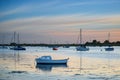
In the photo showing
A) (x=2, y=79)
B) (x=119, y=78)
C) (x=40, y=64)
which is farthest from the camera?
(x=40, y=64)

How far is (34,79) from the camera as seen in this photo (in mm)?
31141

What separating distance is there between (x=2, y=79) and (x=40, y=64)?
2366 cm

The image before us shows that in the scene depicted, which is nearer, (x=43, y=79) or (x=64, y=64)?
(x=43, y=79)

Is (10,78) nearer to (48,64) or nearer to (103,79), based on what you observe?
(103,79)

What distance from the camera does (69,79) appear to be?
31047 mm

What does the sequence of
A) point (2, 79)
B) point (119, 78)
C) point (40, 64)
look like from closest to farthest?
point (2, 79), point (119, 78), point (40, 64)

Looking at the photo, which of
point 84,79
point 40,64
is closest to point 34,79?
point 84,79

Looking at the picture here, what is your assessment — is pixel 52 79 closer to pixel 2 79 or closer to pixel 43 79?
pixel 43 79

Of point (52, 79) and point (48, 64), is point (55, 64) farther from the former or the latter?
point (52, 79)

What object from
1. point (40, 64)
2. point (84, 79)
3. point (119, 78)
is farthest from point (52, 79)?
point (40, 64)

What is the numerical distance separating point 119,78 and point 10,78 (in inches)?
482

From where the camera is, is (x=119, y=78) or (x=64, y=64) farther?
(x=64, y=64)

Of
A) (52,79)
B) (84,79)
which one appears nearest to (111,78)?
(84,79)

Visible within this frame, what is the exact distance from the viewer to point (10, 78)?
31312 mm
